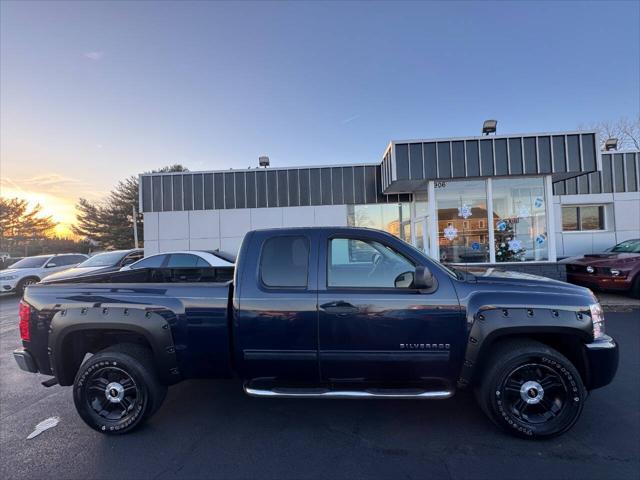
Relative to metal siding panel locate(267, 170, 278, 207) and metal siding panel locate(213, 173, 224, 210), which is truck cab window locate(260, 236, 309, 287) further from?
metal siding panel locate(213, 173, 224, 210)

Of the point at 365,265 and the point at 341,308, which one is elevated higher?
the point at 365,265

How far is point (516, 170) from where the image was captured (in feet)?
31.7

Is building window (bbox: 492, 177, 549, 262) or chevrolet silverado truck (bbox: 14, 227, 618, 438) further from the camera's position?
building window (bbox: 492, 177, 549, 262)

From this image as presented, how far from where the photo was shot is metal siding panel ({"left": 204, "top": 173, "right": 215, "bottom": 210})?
14656 mm

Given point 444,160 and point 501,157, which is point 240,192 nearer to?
point 444,160

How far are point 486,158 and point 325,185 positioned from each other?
6.49 meters

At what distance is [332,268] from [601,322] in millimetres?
2520

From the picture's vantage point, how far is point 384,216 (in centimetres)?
1433

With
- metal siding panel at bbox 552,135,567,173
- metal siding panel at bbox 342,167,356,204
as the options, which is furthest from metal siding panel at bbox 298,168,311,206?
metal siding panel at bbox 552,135,567,173

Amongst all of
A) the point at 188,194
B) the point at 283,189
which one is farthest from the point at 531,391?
the point at 188,194

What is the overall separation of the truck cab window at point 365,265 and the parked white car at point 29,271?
15.5m

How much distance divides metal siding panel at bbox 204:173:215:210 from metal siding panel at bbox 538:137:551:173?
11.9m

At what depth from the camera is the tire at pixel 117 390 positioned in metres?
3.20

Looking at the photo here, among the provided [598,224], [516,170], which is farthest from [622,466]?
[598,224]
